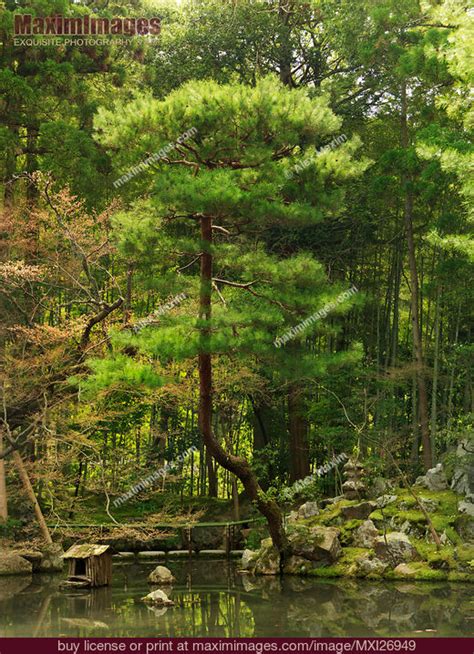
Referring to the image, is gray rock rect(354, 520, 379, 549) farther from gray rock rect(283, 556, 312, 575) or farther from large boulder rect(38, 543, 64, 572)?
large boulder rect(38, 543, 64, 572)

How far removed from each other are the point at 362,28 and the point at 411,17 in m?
0.92

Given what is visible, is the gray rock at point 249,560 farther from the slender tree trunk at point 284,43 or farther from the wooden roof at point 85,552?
the slender tree trunk at point 284,43

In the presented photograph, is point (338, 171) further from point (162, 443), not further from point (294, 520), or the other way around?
point (162, 443)

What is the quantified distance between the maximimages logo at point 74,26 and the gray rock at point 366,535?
32.4 feet

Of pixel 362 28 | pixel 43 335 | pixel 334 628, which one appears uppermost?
pixel 362 28

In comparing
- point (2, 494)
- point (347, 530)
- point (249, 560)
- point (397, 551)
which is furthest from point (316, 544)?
point (2, 494)

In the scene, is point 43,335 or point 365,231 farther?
point 365,231

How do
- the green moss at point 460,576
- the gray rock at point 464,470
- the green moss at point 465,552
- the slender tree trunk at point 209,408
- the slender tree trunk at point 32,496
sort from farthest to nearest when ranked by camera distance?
the slender tree trunk at point 32,496 → the gray rock at point 464,470 → the green moss at point 465,552 → the green moss at point 460,576 → the slender tree trunk at point 209,408

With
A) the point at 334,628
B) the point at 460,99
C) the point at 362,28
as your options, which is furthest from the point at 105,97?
the point at 334,628

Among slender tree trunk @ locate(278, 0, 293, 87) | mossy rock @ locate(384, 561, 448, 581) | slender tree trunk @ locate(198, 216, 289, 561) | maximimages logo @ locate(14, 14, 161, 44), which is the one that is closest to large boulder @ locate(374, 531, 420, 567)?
mossy rock @ locate(384, 561, 448, 581)

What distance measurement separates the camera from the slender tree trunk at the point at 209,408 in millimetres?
9508

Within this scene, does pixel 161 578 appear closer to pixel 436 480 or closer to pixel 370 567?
pixel 370 567

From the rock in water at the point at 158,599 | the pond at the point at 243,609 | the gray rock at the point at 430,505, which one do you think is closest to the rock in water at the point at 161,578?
the pond at the point at 243,609

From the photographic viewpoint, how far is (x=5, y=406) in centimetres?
1197
